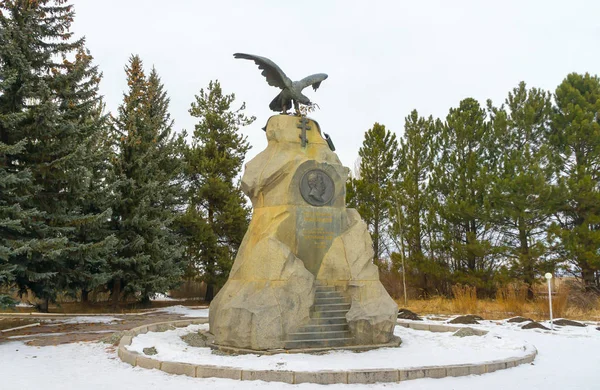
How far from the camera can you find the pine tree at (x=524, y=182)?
60.3ft

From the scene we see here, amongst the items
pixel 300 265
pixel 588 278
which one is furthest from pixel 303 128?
pixel 588 278

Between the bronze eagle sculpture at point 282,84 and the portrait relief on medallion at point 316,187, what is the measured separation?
1675mm

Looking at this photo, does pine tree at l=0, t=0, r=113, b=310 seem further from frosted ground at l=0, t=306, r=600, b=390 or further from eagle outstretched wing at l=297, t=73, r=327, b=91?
eagle outstretched wing at l=297, t=73, r=327, b=91

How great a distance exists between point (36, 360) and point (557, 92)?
67.4 feet

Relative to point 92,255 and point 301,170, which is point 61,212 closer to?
point 92,255

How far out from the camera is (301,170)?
9.43 m

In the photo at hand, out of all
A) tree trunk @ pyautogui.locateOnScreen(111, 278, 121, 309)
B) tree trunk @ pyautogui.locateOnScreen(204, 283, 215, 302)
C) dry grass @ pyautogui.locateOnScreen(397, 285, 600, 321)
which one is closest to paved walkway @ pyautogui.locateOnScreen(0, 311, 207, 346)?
tree trunk @ pyautogui.locateOnScreen(111, 278, 121, 309)

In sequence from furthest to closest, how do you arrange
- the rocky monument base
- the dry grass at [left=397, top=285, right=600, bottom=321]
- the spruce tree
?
the dry grass at [left=397, top=285, right=600, bottom=321], the spruce tree, the rocky monument base

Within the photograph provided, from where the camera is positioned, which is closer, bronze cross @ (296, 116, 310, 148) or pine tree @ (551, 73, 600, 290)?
bronze cross @ (296, 116, 310, 148)

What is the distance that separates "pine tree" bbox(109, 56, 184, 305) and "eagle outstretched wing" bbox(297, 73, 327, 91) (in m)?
9.73

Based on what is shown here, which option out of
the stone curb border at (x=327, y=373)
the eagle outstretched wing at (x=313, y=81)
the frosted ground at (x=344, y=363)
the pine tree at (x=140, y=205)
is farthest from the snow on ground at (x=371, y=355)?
the pine tree at (x=140, y=205)

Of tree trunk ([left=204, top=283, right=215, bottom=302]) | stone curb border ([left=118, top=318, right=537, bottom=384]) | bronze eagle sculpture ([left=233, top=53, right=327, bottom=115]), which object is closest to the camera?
stone curb border ([left=118, top=318, right=537, bottom=384])

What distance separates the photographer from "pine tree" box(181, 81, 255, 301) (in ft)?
72.0

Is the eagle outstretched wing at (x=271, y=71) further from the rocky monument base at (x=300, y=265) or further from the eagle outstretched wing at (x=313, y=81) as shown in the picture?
the rocky monument base at (x=300, y=265)
